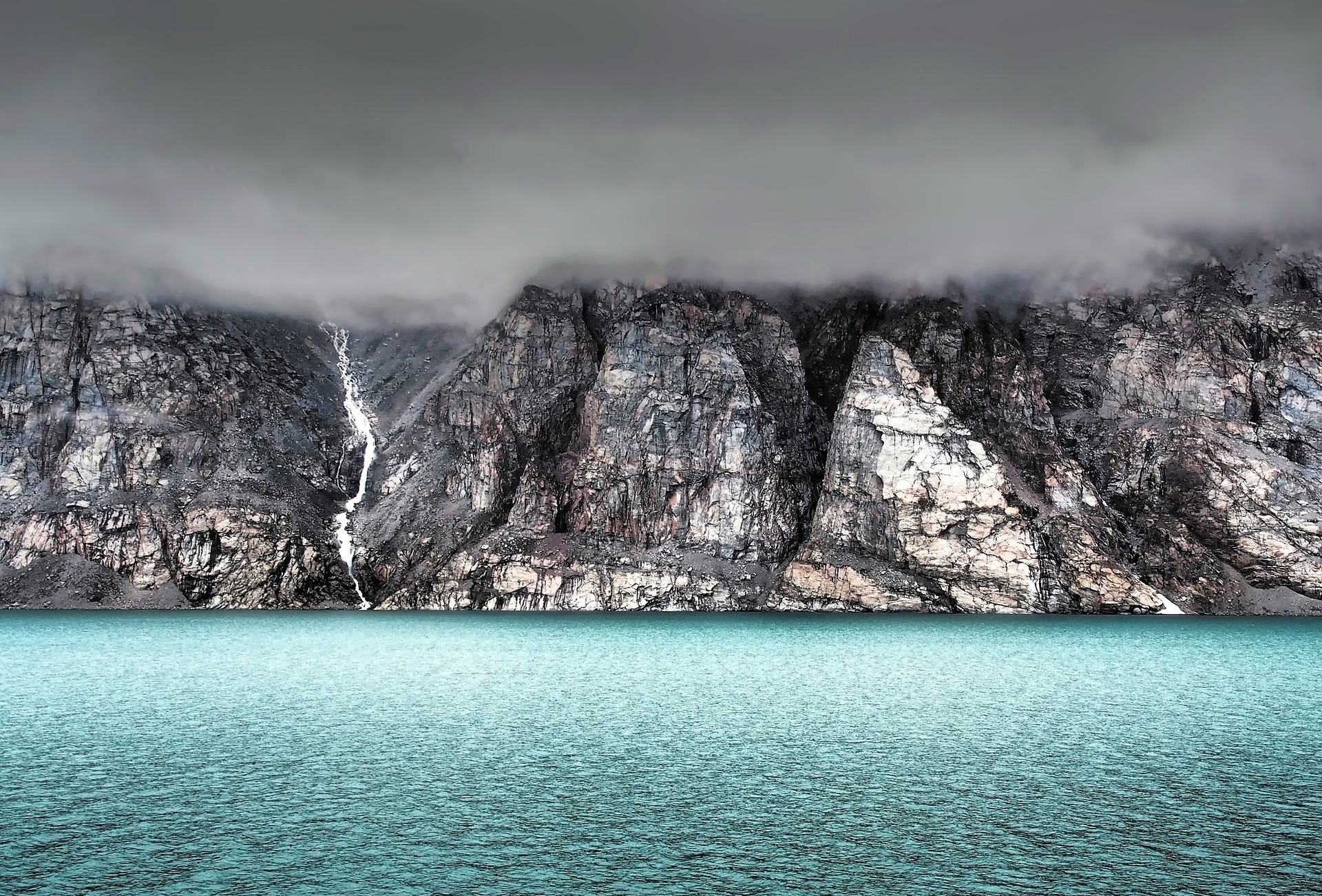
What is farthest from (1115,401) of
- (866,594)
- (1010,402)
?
(866,594)

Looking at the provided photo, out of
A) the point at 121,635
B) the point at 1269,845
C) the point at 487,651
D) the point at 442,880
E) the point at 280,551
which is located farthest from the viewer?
the point at 280,551

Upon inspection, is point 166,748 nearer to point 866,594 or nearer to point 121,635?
point 121,635

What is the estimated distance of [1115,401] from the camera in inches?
7613

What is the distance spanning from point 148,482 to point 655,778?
172401 mm

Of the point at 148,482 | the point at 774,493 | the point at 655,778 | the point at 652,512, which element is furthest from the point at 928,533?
the point at 655,778

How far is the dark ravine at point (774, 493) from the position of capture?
164875 mm

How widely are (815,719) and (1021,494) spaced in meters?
132

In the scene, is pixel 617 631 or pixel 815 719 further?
pixel 617 631

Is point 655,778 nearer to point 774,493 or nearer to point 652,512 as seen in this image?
point 652,512

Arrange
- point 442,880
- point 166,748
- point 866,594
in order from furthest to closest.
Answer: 1. point 866,594
2. point 166,748
3. point 442,880

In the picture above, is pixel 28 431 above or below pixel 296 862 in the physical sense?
above

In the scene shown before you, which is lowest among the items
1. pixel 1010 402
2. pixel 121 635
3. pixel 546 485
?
pixel 121 635

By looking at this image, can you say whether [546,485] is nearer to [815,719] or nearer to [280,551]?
[280,551]

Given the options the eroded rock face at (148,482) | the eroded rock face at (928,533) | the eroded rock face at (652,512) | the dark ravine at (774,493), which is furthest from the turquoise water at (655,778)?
the eroded rock face at (148,482)
